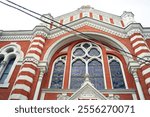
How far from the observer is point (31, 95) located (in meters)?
7.97

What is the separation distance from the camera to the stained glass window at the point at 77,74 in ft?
29.4

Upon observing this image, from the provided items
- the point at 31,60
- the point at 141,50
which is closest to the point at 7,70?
the point at 31,60

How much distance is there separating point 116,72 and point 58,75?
3.08 m

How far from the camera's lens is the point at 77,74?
951cm

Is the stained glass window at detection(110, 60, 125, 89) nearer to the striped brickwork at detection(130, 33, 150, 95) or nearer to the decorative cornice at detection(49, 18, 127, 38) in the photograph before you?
the striped brickwork at detection(130, 33, 150, 95)

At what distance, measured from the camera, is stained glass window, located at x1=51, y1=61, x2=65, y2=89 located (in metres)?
9.06

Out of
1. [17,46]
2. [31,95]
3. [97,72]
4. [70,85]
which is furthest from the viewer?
[17,46]

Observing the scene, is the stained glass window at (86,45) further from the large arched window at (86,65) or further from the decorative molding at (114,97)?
the decorative molding at (114,97)

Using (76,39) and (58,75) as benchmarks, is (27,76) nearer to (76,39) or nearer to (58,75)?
(58,75)

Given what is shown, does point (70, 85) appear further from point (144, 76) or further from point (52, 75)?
point (144, 76)

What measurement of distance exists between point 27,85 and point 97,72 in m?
3.65

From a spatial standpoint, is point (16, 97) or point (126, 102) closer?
point (126, 102)

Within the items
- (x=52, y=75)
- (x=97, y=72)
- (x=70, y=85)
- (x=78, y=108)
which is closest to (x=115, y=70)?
(x=97, y=72)

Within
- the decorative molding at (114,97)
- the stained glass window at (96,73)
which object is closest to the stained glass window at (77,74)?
the stained glass window at (96,73)
